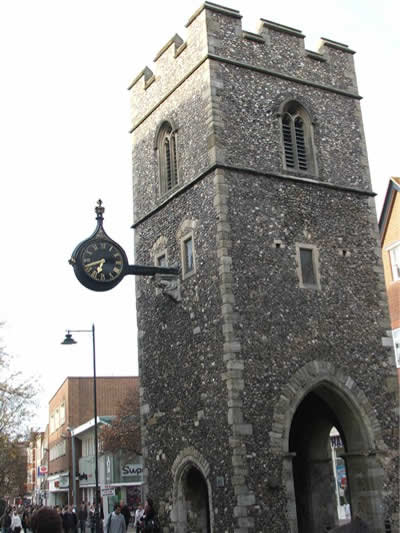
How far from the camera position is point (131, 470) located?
35.7m

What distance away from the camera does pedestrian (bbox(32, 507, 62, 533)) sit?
211 inches

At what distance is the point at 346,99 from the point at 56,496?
1922 inches

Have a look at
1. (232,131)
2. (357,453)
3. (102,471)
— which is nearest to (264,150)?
(232,131)

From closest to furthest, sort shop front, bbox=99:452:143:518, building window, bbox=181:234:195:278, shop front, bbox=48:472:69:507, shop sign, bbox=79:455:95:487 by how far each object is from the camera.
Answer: building window, bbox=181:234:195:278 < shop front, bbox=99:452:143:518 < shop sign, bbox=79:455:95:487 < shop front, bbox=48:472:69:507

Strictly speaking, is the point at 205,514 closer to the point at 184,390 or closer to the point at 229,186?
the point at 184,390

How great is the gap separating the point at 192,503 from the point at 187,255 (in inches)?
256

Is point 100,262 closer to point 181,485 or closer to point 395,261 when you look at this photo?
point 181,485

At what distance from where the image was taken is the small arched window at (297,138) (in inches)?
772

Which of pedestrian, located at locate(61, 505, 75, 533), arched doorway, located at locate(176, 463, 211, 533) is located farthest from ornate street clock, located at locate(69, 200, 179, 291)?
pedestrian, located at locate(61, 505, 75, 533)

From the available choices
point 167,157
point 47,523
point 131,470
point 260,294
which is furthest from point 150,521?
point 131,470

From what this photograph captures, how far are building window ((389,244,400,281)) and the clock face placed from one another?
13.4 m

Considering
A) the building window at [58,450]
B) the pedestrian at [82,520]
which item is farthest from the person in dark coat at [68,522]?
the building window at [58,450]

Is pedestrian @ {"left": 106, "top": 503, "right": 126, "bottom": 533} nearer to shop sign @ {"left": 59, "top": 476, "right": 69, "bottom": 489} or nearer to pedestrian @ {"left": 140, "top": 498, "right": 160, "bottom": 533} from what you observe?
pedestrian @ {"left": 140, "top": 498, "right": 160, "bottom": 533}

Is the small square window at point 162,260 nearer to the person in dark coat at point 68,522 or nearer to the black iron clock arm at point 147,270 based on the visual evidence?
the black iron clock arm at point 147,270
